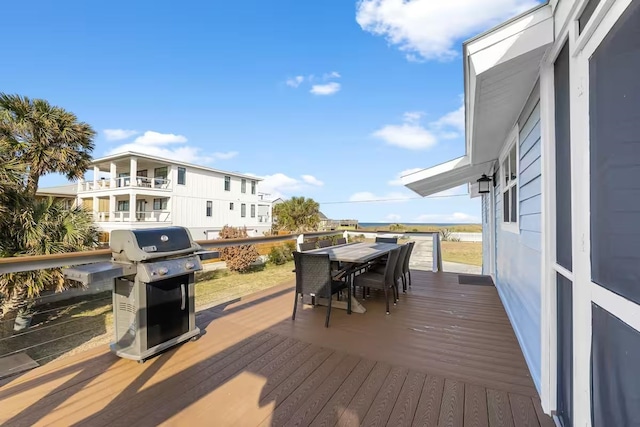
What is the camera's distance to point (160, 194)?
17.4 meters

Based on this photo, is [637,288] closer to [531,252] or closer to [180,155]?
[531,252]

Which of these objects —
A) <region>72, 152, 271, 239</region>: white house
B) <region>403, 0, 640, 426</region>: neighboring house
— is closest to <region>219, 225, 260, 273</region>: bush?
<region>72, 152, 271, 239</region>: white house

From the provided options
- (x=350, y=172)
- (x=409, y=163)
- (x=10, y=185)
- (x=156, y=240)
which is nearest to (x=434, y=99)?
(x=156, y=240)

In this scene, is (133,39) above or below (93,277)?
above

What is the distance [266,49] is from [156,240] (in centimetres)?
877

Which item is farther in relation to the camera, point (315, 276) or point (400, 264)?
point (400, 264)

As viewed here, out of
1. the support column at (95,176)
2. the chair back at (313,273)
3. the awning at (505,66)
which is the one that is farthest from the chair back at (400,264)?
the support column at (95,176)

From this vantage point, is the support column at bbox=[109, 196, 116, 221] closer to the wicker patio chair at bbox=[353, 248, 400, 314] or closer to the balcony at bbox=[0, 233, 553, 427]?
the balcony at bbox=[0, 233, 553, 427]

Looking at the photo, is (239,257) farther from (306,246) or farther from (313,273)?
(313,273)

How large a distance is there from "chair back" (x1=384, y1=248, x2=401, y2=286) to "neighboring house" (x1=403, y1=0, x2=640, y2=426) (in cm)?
158

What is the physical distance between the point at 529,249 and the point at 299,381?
2.22m

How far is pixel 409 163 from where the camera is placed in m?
22.8

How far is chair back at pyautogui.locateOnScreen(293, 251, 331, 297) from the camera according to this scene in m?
3.40

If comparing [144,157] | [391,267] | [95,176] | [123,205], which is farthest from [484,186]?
[95,176]
